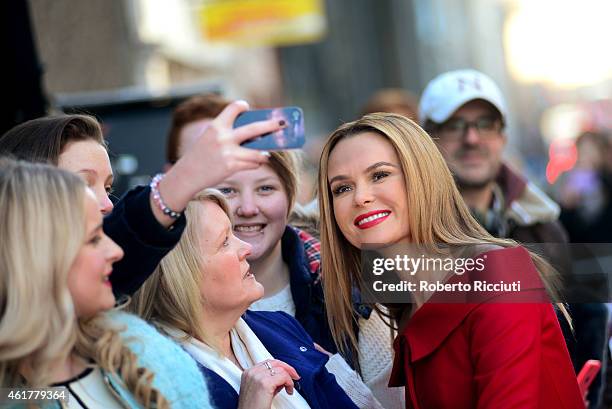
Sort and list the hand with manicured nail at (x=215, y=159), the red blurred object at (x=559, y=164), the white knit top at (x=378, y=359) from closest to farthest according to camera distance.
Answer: the hand with manicured nail at (x=215, y=159) < the white knit top at (x=378, y=359) < the red blurred object at (x=559, y=164)

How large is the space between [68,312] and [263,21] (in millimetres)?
10450

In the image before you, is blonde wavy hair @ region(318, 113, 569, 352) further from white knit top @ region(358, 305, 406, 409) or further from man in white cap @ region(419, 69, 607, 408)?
man in white cap @ region(419, 69, 607, 408)

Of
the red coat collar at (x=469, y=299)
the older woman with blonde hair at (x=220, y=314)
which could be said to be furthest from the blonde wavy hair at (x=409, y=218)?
the older woman with blonde hair at (x=220, y=314)

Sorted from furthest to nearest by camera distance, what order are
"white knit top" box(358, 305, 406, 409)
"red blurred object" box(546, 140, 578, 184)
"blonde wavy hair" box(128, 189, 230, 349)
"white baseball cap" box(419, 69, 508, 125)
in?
1. "red blurred object" box(546, 140, 578, 184)
2. "white baseball cap" box(419, 69, 508, 125)
3. "white knit top" box(358, 305, 406, 409)
4. "blonde wavy hair" box(128, 189, 230, 349)

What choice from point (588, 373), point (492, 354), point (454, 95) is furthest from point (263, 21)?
point (492, 354)

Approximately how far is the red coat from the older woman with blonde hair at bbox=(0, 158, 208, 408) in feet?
2.46

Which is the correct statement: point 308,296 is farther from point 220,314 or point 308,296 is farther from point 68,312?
point 68,312

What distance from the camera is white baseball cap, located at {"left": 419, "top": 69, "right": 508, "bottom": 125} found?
4637 mm

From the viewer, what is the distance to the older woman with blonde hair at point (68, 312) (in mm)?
2041

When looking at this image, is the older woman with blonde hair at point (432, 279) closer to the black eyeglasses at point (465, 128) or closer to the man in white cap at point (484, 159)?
the man in white cap at point (484, 159)

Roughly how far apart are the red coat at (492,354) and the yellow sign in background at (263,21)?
980cm
